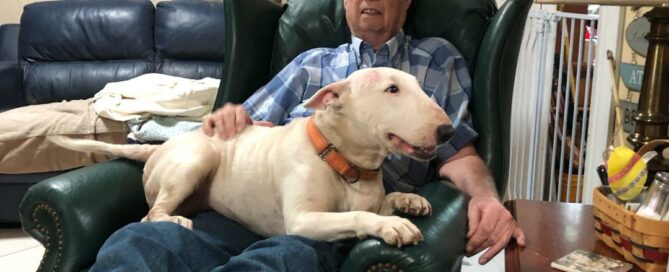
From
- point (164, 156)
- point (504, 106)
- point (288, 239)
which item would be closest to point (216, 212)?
point (164, 156)

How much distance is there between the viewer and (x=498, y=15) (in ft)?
5.91

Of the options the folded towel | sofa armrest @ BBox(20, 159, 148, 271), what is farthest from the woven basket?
the folded towel

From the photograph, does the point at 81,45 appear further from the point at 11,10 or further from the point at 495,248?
the point at 495,248

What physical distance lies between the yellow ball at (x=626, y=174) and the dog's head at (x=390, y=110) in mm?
336

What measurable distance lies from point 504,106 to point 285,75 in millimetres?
632

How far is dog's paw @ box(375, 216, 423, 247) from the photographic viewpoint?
1.21 metres

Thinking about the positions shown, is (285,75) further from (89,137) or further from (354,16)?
(89,137)

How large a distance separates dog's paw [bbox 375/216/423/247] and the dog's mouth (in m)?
0.15

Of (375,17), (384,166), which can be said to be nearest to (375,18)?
(375,17)

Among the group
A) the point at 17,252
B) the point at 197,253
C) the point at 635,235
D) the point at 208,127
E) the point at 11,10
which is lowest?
the point at 17,252

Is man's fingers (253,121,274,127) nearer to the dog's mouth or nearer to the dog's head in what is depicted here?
the dog's head

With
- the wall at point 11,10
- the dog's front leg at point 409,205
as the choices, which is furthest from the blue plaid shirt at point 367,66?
the wall at point 11,10

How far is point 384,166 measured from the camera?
1.76m

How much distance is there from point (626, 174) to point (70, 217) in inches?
46.6
